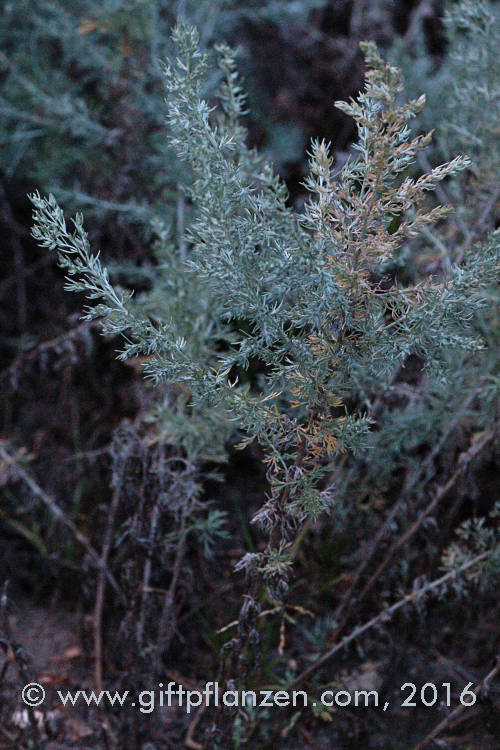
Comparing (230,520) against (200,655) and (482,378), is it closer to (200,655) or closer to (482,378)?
(200,655)

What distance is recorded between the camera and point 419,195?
4.05ft

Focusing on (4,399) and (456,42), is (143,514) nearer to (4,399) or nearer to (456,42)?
(4,399)

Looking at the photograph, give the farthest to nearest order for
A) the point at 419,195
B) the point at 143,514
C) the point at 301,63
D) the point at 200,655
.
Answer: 1. the point at 301,63
2. the point at 200,655
3. the point at 143,514
4. the point at 419,195

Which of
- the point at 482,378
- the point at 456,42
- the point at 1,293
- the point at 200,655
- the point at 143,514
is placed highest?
the point at 456,42

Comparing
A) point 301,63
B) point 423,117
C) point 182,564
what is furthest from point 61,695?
point 301,63

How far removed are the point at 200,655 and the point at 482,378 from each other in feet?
3.99

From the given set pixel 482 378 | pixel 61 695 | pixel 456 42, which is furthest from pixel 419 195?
pixel 61 695

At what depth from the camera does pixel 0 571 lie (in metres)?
Result: 2.43

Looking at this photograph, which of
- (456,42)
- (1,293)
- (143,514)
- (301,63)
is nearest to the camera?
(143,514)

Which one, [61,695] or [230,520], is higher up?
[230,520]

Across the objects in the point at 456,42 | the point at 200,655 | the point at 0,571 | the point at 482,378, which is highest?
the point at 456,42

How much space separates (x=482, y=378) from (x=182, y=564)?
3.25 ft

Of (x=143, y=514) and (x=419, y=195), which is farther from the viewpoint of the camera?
(x=143, y=514)

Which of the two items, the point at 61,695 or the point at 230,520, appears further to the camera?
the point at 230,520
